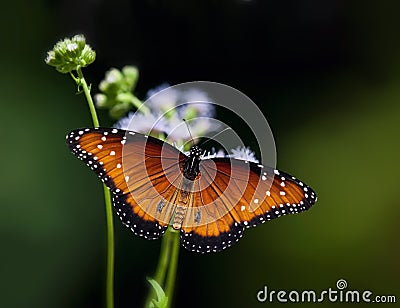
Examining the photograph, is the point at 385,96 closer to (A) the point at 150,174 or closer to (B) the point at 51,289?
(B) the point at 51,289

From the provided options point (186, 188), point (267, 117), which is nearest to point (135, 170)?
point (186, 188)

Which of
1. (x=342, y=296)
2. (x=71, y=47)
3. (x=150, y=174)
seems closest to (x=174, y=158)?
(x=150, y=174)

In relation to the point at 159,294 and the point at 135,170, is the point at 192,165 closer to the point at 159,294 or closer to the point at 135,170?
the point at 135,170

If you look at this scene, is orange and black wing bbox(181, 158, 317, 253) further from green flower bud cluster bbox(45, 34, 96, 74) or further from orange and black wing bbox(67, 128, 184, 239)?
green flower bud cluster bbox(45, 34, 96, 74)

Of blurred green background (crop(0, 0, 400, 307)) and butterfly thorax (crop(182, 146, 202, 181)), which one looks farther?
blurred green background (crop(0, 0, 400, 307))

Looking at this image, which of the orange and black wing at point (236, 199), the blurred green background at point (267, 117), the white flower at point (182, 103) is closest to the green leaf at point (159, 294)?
the orange and black wing at point (236, 199)

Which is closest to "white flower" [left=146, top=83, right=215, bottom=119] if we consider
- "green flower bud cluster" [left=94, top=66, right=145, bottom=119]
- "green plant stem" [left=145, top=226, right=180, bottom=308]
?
"green flower bud cluster" [left=94, top=66, right=145, bottom=119]
